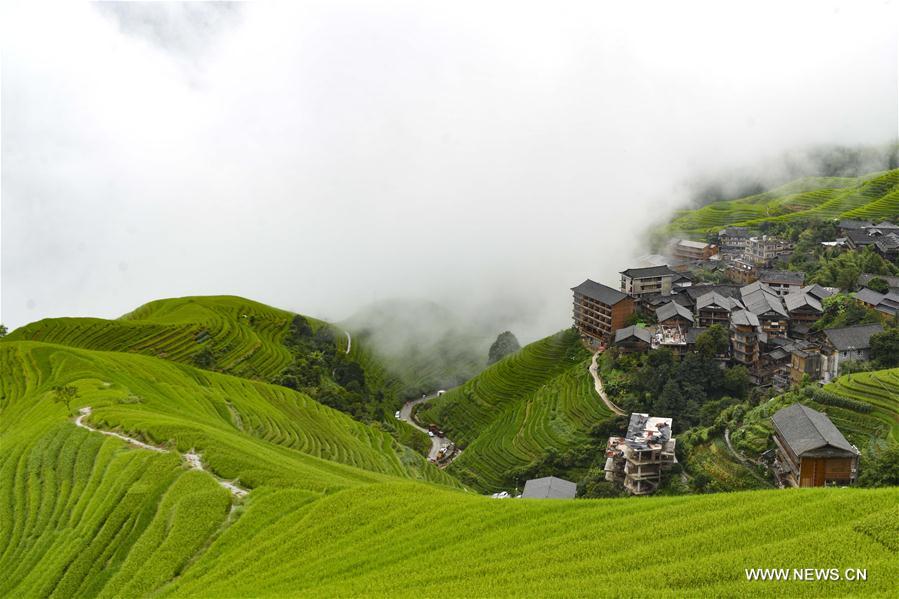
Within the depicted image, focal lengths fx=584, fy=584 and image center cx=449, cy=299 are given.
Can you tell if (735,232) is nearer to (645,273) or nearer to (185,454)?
(645,273)

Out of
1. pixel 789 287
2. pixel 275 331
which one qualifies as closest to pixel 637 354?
pixel 789 287

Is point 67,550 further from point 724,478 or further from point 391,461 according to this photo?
point 724,478

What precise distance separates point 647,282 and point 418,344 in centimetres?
3847

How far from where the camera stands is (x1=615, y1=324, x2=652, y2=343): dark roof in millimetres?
48781

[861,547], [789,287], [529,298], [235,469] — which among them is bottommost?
[529,298]

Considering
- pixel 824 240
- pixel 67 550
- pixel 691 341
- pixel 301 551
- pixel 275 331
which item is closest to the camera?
pixel 301 551

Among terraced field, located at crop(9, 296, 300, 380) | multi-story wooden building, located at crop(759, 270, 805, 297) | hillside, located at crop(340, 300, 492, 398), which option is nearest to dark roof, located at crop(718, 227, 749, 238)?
multi-story wooden building, located at crop(759, 270, 805, 297)

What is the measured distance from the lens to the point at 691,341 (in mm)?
46625

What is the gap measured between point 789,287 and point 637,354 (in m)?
19.1

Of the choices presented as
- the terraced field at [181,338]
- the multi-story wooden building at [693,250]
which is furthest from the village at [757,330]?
the terraced field at [181,338]

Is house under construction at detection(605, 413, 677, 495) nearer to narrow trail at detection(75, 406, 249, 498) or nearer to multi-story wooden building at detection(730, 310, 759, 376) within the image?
multi-story wooden building at detection(730, 310, 759, 376)

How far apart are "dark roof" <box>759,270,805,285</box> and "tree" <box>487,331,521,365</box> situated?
2779 centimetres

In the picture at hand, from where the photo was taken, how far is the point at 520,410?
52.2 m

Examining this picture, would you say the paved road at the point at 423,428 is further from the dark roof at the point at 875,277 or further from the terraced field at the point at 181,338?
the dark roof at the point at 875,277
